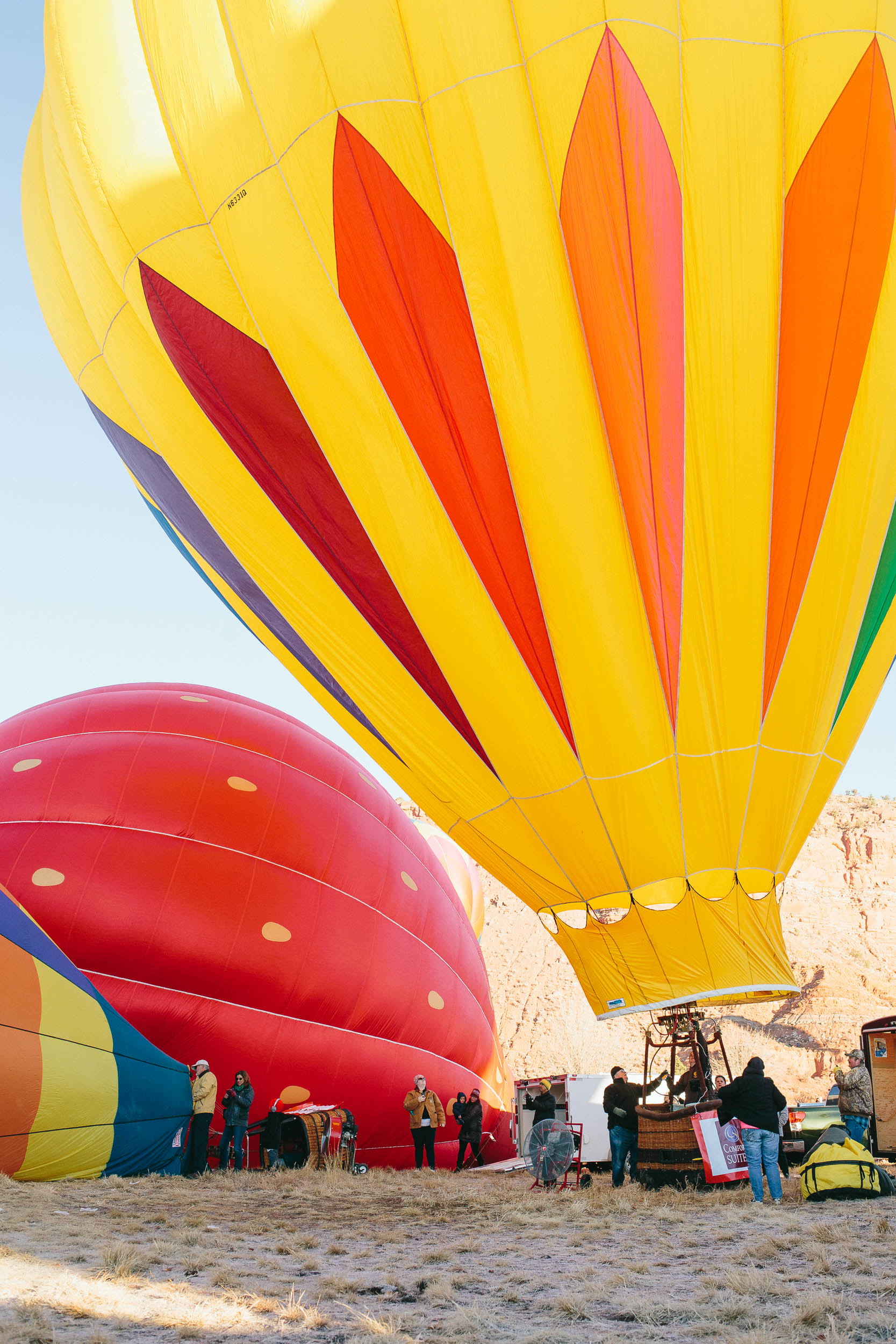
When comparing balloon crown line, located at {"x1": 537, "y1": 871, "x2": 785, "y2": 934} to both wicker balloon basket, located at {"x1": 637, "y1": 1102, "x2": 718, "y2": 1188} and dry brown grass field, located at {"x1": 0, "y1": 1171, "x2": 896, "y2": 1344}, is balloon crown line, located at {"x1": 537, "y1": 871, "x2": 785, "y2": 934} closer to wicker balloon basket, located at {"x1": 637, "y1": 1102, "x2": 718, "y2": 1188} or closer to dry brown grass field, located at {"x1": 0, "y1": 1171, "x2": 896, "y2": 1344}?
wicker balloon basket, located at {"x1": 637, "y1": 1102, "x2": 718, "y2": 1188}

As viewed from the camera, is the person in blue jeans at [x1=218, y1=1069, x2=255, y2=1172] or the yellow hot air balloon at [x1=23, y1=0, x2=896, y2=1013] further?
the person in blue jeans at [x1=218, y1=1069, x2=255, y2=1172]

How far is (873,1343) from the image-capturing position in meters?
3.29

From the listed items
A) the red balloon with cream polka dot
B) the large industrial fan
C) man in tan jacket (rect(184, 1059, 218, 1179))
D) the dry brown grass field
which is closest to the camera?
the dry brown grass field

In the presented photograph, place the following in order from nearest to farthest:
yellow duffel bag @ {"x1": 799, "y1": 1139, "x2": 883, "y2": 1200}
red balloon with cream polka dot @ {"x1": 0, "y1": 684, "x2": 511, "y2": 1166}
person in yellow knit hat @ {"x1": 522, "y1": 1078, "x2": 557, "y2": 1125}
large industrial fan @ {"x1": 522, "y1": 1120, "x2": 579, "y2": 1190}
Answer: yellow duffel bag @ {"x1": 799, "y1": 1139, "x2": 883, "y2": 1200}
large industrial fan @ {"x1": 522, "y1": 1120, "x2": 579, "y2": 1190}
red balloon with cream polka dot @ {"x1": 0, "y1": 684, "x2": 511, "y2": 1166}
person in yellow knit hat @ {"x1": 522, "y1": 1078, "x2": 557, "y2": 1125}

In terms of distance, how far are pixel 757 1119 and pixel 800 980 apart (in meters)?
24.9

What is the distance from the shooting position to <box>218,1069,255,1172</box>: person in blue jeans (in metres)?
8.14

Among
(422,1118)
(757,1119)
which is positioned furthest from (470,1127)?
(757,1119)

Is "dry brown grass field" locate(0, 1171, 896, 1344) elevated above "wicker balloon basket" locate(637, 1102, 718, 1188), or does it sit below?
below

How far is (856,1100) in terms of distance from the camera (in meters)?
8.27


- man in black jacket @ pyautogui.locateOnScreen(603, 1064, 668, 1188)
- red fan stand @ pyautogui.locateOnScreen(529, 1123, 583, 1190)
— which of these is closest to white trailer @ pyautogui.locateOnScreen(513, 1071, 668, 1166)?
red fan stand @ pyautogui.locateOnScreen(529, 1123, 583, 1190)

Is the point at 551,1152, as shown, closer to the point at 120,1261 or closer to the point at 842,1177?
the point at 842,1177

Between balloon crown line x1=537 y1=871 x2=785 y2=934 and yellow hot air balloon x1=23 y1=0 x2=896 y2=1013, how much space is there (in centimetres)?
2

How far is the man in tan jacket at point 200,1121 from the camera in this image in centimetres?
787

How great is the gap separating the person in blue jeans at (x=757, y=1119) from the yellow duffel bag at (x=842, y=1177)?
196 mm
